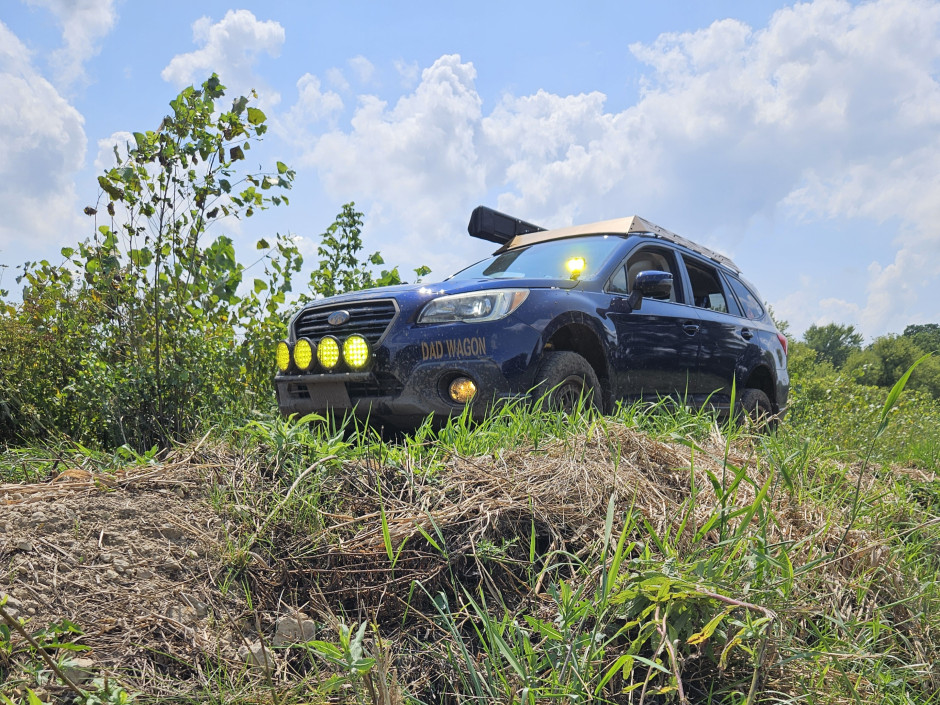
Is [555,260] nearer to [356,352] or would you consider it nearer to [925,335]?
[356,352]

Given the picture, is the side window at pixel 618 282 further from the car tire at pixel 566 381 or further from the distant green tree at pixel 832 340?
the distant green tree at pixel 832 340

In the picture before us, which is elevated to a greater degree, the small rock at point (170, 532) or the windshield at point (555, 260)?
the windshield at point (555, 260)

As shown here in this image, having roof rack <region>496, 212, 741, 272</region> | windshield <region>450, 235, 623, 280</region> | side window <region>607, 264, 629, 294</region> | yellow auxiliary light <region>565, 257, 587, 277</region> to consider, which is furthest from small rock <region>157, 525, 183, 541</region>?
roof rack <region>496, 212, 741, 272</region>

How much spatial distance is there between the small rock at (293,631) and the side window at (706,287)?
4.72m

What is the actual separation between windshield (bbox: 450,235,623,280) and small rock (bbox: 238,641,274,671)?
2865mm

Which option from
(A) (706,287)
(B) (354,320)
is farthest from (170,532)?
(A) (706,287)

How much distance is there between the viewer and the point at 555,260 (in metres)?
4.80

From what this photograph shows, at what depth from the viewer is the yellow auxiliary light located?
456 cm

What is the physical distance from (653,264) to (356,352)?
2.69m

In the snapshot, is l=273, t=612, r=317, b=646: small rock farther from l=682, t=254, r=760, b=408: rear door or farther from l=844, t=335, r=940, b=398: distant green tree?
l=844, t=335, r=940, b=398: distant green tree

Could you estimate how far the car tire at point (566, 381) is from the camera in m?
3.67

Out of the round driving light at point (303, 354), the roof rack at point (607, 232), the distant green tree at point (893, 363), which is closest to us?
the round driving light at point (303, 354)

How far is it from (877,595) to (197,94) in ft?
15.6

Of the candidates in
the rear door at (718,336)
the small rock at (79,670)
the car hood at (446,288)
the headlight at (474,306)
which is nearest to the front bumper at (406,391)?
the headlight at (474,306)
